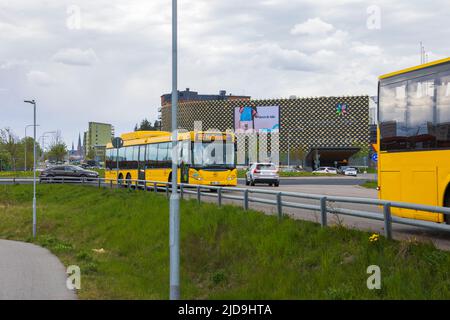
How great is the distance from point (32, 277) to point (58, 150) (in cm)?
10622

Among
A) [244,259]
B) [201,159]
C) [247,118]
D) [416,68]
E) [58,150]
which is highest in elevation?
[247,118]

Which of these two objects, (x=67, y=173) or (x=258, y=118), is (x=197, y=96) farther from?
(x=67, y=173)

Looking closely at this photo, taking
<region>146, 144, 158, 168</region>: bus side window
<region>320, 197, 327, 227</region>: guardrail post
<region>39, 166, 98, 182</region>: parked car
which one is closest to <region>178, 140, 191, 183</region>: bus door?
<region>146, 144, 158, 168</region>: bus side window

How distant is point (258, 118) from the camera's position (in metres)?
133

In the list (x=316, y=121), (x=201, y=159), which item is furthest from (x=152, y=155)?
(x=316, y=121)

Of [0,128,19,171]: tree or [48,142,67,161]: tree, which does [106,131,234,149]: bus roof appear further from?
[48,142,67,161]: tree

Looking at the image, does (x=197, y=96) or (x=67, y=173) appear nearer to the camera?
(x=67, y=173)

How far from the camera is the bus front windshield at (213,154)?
27.7 m

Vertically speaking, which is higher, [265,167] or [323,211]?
[265,167]

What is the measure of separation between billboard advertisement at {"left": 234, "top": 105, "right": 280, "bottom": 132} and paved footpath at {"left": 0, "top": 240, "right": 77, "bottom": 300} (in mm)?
110341

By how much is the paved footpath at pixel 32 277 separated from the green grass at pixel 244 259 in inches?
22.5

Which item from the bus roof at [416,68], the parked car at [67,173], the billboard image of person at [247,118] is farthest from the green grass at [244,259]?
the billboard image of person at [247,118]

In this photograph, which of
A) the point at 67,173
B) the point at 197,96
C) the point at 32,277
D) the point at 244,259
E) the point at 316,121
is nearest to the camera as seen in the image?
the point at 244,259
